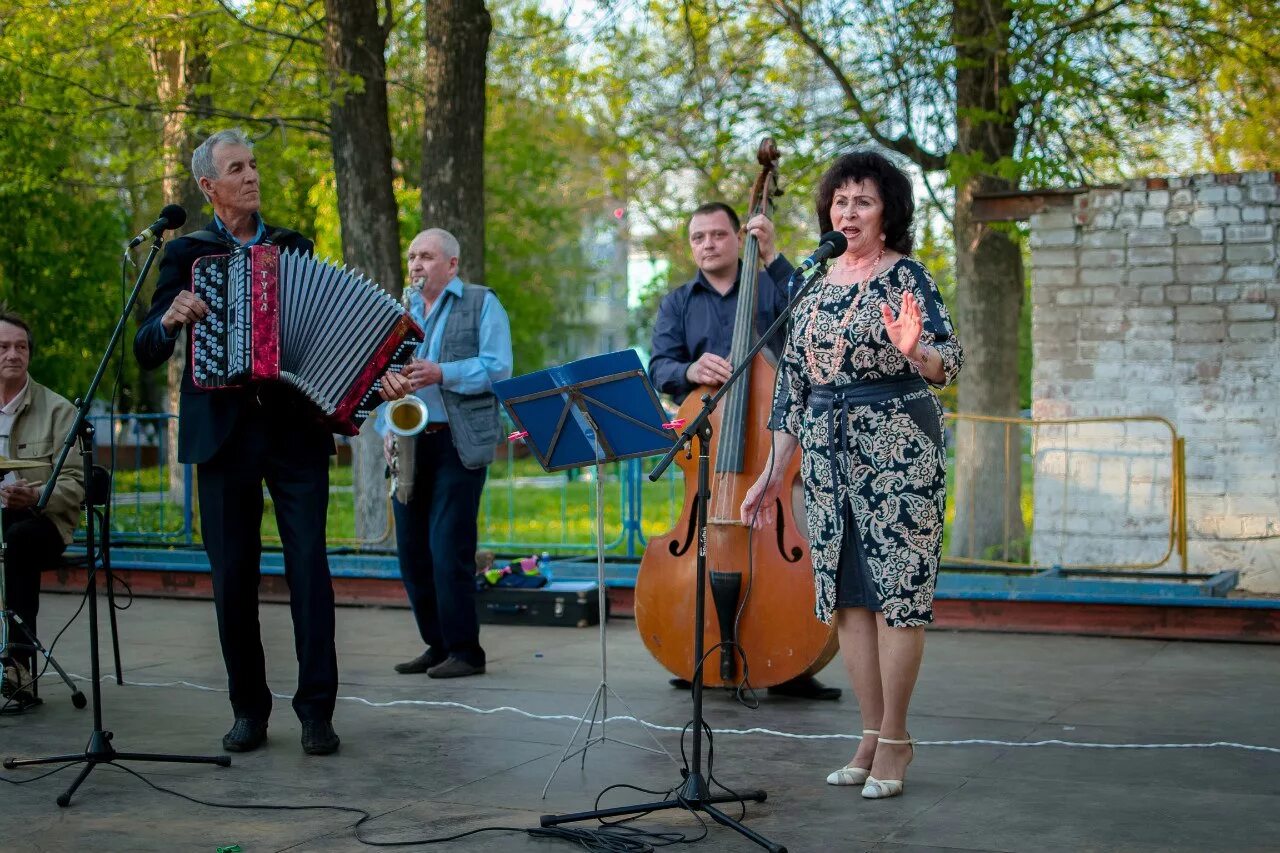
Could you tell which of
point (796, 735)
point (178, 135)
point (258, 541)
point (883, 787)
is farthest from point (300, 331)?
point (178, 135)

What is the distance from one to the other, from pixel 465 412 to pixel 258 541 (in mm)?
1485

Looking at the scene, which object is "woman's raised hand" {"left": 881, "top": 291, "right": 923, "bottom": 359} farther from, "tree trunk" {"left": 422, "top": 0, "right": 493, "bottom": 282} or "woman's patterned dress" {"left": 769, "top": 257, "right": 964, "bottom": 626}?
"tree trunk" {"left": 422, "top": 0, "right": 493, "bottom": 282}

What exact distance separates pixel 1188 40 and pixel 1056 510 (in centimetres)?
591

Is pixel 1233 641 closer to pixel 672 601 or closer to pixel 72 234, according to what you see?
pixel 672 601

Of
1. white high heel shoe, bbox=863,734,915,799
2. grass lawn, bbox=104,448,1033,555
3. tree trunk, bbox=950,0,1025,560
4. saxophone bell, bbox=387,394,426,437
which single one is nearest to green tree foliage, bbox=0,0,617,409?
grass lawn, bbox=104,448,1033,555

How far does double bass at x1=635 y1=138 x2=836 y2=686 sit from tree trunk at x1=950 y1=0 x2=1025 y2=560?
6.46m

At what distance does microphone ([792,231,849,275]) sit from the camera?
14.2ft

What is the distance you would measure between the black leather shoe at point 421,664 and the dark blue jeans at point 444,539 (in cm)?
12

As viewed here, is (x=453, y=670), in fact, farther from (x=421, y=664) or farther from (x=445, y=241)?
(x=445, y=241)

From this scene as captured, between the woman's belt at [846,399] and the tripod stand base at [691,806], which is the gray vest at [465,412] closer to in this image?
the woman's belt at [846,399]

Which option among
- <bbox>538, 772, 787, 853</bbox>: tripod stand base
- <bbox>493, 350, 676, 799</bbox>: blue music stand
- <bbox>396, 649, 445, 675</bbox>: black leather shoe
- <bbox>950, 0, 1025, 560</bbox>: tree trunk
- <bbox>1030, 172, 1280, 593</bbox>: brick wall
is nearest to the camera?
<bbox>538, 772, 787, 853</bbox>: tripod stand base

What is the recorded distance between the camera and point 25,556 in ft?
21.0

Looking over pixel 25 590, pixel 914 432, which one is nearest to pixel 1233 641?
pixel 914 432

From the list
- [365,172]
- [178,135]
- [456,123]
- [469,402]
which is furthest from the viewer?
[178,135]
